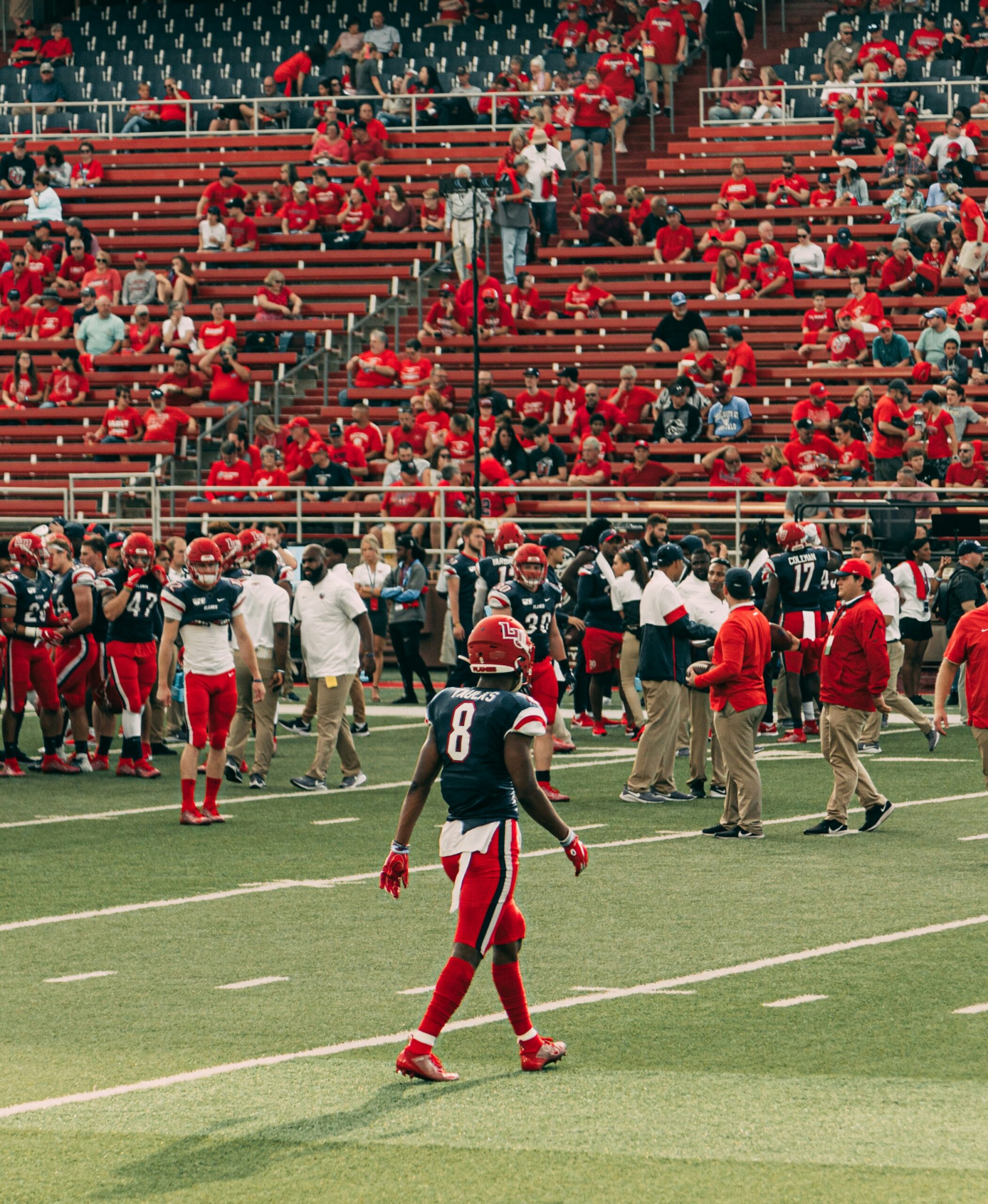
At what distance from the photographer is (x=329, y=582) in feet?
48.5

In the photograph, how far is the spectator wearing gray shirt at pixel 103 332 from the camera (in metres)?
28.2

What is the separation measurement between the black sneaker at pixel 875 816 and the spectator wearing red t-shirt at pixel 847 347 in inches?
510

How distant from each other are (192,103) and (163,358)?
7078 mm

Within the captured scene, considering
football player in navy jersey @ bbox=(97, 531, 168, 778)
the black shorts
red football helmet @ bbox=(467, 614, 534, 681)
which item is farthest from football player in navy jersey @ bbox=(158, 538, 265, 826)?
the black shorts

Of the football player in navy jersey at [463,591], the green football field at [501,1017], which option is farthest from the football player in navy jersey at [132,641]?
the football player in navy jersey at [463,591]

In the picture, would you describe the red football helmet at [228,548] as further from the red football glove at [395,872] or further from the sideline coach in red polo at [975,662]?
the red football glove at [395,872]

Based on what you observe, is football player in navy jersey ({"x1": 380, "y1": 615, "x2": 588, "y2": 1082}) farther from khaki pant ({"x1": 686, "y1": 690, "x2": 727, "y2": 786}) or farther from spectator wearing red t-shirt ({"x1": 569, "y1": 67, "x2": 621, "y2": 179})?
spectator wearing red t-shirt ({"x1": 569, "y1": 67, "x2": 621, "y2": 179})

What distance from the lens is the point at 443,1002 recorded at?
23.1 feet

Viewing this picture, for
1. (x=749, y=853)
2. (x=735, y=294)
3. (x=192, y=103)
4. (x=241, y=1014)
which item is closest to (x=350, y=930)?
(x=241, y=1014)

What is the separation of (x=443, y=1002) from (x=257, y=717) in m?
8.22

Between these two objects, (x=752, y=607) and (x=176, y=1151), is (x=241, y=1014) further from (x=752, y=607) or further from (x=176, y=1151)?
(x=752, y=607)

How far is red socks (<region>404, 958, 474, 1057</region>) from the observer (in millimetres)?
7020

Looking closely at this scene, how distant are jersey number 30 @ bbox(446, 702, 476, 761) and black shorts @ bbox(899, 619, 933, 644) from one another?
13.4m

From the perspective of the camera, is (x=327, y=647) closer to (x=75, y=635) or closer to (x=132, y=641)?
(x=132, y=641)
